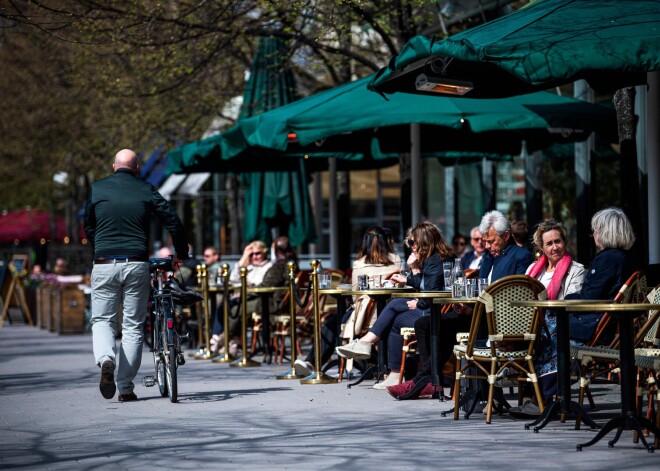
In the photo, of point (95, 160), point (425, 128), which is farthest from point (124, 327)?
point (95, 160)

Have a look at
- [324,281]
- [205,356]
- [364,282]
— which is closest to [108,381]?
[364,282]

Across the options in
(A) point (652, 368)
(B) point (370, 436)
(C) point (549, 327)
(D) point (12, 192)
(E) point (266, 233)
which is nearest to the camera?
(A) point (652, 368)

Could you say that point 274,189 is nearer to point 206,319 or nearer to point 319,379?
point 206,319

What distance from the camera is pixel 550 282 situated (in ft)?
30.9

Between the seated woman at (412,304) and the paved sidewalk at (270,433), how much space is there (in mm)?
347

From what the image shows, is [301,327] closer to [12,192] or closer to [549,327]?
[549,327]

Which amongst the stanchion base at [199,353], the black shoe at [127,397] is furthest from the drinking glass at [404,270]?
the stanchion base at [199,353]

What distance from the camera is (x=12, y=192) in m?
45.7

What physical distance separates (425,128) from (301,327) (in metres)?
2.92

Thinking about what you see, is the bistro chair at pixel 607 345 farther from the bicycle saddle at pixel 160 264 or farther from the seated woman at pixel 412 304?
the bicycle saddle at pixel 160 264

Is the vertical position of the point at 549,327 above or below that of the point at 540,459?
above

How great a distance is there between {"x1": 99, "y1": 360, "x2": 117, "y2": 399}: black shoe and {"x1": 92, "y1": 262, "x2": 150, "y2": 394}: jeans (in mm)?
70

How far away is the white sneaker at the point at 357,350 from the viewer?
1123 centimetres

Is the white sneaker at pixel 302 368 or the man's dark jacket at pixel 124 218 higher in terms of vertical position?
the man's dark jacket at pixel 124 218
